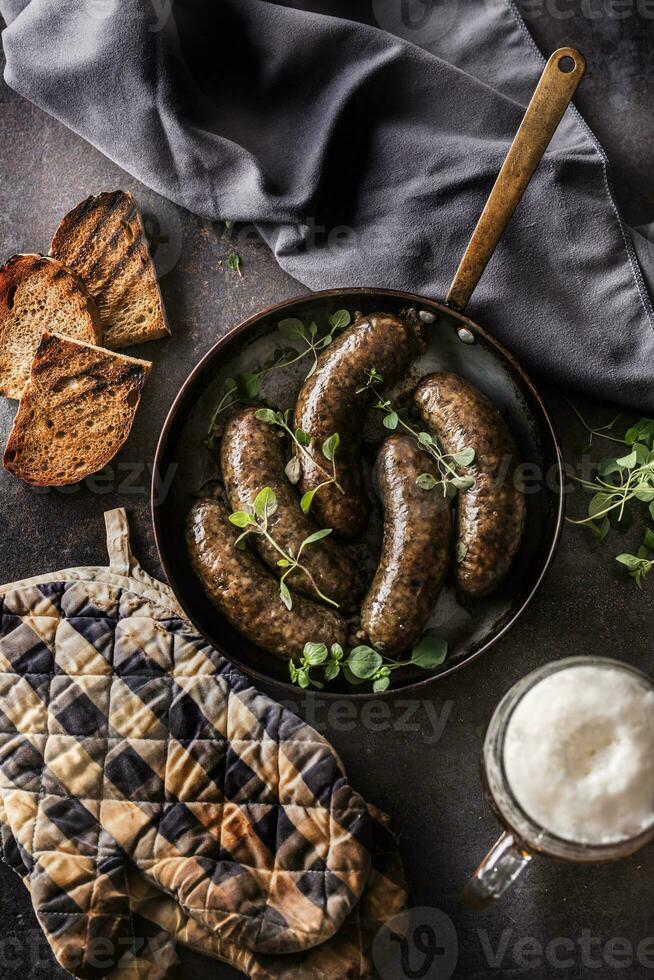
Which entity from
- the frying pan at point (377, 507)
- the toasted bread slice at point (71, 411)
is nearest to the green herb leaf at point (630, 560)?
the frying pan at point (377, 507)

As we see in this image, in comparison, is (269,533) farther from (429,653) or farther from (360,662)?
(429,653)

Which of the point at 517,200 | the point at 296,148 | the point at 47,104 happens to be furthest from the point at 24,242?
the point at 517,200

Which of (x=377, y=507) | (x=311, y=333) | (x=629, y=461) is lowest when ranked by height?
(x=377, y=507)

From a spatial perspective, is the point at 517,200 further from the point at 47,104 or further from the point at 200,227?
the point at 47,104

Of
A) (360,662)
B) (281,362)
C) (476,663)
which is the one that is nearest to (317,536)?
(360,662)

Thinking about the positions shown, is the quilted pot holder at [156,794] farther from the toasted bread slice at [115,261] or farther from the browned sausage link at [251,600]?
the toasted bread slice at [115,261]

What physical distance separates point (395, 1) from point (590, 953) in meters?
2.43

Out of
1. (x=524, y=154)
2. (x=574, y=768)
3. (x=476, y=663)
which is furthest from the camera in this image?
(x=476, y=663)

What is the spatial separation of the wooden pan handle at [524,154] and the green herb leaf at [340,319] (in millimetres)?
→ 262

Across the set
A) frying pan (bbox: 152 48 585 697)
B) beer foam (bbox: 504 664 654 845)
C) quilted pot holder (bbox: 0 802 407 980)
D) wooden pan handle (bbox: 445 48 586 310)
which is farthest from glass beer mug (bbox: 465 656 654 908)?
wooden pan handle (bbox: 445 48 586 310)

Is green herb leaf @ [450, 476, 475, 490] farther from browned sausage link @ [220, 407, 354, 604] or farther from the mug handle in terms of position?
the mug handle

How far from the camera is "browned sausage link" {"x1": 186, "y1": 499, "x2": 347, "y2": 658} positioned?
77.2 inches

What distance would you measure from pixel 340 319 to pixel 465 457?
0.46 m

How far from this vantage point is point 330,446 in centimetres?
193
